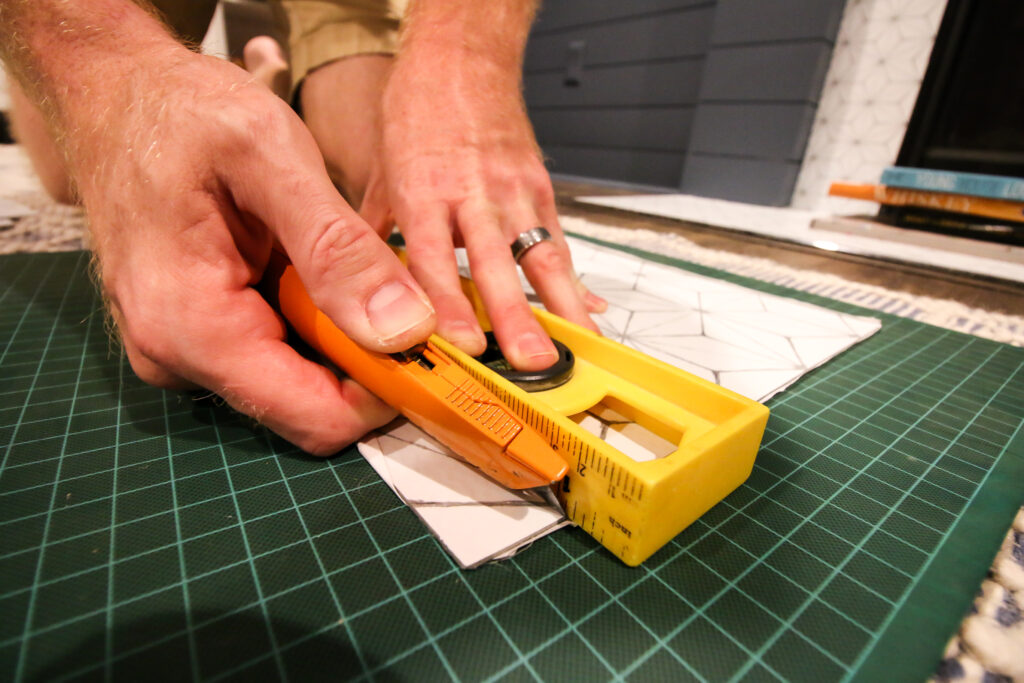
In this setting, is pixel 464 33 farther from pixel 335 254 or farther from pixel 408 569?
pixel 408 569

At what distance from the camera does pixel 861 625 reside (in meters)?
0.33

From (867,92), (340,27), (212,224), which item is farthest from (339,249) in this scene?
(867,92)

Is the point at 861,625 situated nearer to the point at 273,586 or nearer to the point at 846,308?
the point at 273,586

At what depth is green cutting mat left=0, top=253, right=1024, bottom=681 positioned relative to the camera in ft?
0.96

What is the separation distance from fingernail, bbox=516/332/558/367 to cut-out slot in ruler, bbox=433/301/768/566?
35 mm

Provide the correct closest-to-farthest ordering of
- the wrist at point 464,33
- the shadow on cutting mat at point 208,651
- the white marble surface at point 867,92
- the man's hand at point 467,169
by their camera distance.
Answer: the shadow on cutting mat at point 208,651
the man's hand at point 467,169
the wrist at point 464,33
the white marble surface at point 867,92

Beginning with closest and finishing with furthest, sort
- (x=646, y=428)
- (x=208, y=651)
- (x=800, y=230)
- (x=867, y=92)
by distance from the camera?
(x=208, y=651)
(x=646, y=428)
(x=800, y=230)
(x=867, y=92)

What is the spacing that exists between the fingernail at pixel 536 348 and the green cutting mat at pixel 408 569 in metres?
0.17

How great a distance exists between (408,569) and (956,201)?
1610 mm

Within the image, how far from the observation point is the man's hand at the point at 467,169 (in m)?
0.60

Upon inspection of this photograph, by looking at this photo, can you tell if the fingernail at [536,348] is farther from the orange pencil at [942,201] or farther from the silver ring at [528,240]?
the orange pencil at [942,201]

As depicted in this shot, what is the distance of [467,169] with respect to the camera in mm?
669

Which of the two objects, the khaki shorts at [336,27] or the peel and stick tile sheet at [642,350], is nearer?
the peel and stick tile sheet at [642,350]

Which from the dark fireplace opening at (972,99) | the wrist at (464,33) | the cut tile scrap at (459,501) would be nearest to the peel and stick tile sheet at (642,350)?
the cut tile scrap at (459,501)
